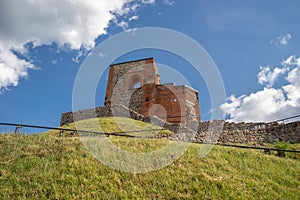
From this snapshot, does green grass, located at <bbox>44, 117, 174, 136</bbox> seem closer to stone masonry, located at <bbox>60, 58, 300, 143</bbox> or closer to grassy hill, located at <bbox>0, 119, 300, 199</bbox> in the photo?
stone masonry, located at <bbox>60, 58, 300, 143</bbox>

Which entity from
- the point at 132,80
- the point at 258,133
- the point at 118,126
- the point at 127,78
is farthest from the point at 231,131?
the point at 127,78

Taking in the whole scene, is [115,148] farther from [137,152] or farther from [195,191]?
[195,191]

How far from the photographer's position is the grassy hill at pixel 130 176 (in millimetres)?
7125

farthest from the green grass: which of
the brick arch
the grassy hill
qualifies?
the brick arch

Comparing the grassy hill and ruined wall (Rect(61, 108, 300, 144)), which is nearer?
the grassy hill

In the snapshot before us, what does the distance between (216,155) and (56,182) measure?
5.52 meters

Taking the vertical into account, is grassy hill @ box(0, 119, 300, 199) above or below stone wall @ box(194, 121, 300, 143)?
below

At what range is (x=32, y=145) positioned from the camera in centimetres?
985

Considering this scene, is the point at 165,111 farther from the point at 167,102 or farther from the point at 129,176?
the point at 129,176

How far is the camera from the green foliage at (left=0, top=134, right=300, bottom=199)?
7105 mm

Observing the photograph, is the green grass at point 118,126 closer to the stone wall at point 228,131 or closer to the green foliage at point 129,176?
the stone wall at point 228,131

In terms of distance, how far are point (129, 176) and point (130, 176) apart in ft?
0.09

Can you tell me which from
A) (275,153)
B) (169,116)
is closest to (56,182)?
(275,153)

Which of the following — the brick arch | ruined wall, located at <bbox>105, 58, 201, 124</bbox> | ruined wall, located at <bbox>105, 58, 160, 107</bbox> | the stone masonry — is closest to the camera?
the stone masonry
